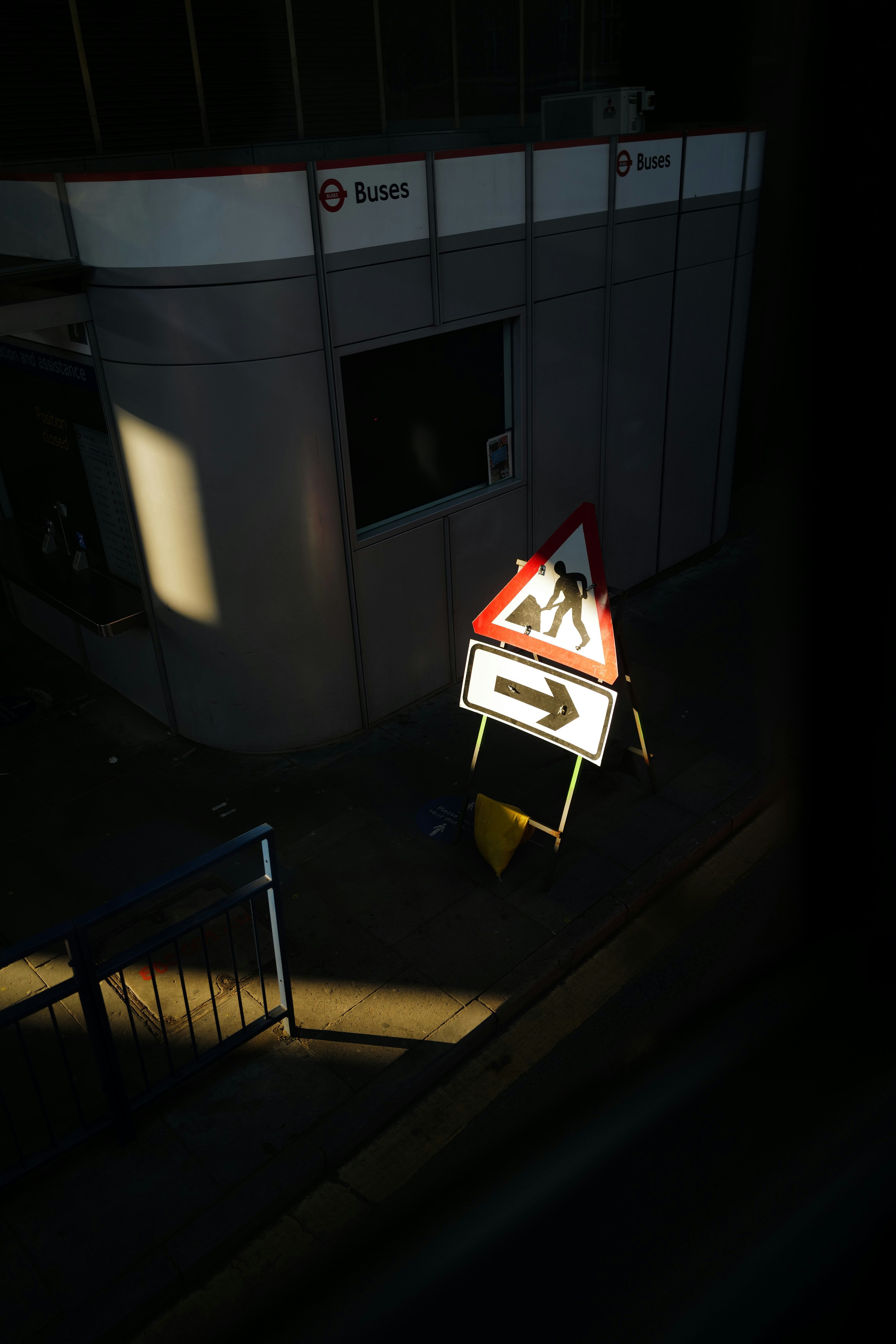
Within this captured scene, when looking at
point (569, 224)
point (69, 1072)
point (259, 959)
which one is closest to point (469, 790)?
point (259, 959)

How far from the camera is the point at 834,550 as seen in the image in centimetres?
66

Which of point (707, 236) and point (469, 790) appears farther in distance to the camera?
point (707, 236)

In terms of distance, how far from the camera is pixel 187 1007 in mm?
4824

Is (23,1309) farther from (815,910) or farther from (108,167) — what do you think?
(108,167)

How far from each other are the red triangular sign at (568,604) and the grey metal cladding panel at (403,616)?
1.70 m

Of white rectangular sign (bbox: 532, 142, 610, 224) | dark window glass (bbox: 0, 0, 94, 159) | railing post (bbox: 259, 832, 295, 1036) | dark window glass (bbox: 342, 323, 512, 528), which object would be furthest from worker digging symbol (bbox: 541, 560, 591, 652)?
dark window glass (bbox: 0, 0, 94, 159)

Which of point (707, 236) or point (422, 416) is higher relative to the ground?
point (707, 236)

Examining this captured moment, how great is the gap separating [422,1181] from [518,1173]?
0.19 ft

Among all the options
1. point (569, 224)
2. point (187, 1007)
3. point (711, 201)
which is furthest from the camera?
point (711, 201)

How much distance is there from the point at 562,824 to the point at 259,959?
2278 millimetres

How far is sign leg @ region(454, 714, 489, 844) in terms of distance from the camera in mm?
6715

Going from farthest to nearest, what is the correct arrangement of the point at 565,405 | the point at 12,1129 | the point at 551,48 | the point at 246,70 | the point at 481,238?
the point at 551,48
the point at 246,70
the point at 565,405
the point at 481,238
the point at 12,1129

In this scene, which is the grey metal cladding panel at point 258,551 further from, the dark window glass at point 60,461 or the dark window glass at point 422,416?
the dark window glass at point 60,461

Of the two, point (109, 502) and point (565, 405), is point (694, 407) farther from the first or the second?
point (109, 502)
